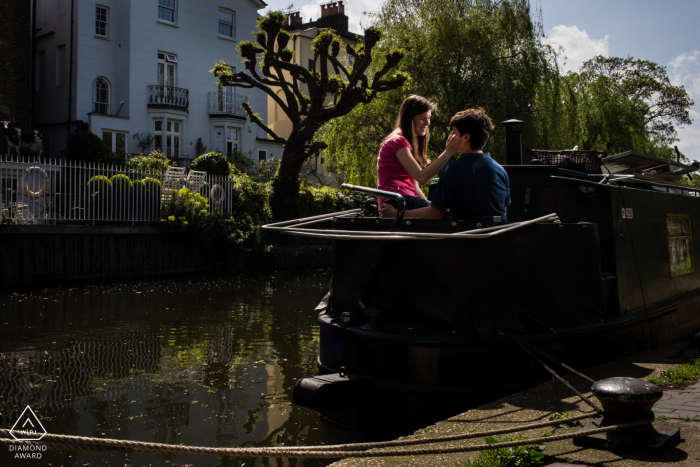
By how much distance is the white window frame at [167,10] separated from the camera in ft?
88.4

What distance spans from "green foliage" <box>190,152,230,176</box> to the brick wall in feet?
32.6

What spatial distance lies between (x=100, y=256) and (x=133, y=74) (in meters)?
14.1

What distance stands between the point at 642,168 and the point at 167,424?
6.00 meters

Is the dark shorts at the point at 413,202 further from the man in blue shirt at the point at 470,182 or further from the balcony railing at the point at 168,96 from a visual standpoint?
the balcony railing at the point at 168,96

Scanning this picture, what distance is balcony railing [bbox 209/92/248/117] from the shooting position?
28.8 meters

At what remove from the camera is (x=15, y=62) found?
24594 mm

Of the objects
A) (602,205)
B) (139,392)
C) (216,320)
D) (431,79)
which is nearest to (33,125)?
(431,79)

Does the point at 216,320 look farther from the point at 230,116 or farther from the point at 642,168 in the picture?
the point at 230,116

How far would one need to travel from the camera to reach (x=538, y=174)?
18.0 feet

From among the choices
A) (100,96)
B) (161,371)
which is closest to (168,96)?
(100,96)

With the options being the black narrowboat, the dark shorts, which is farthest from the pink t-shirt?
the black narrowboat

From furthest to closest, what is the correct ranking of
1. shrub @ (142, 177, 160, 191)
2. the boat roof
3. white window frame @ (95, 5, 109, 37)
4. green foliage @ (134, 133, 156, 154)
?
green foliage @ (134, 133, 156, 154)
white window frame @ (95, 5, 109, 37)
shrub @ (142, 177, 160, 191)
the boat roof

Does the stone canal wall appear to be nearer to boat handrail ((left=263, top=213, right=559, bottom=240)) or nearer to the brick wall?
boat handrail ((left=263, top=213, right=559, bottom=240))

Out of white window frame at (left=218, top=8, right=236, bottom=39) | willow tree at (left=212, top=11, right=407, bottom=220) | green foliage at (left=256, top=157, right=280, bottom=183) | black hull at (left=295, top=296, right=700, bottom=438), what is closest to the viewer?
black hull at (left=295, top=296, right=700, bottom=438)
